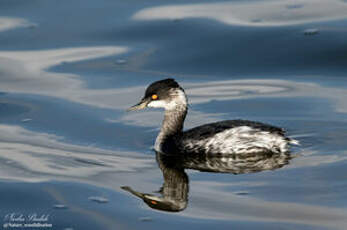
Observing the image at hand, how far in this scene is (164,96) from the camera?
11.3 m

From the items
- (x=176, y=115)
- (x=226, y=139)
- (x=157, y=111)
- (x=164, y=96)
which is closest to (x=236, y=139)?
(x=226, y=139)

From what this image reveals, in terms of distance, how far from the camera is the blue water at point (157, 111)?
865 centimetres

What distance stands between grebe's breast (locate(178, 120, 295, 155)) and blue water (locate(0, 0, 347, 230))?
329mm

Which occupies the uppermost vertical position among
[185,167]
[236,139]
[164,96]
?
[164,96]

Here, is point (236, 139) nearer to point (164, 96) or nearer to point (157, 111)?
point (164, 96)

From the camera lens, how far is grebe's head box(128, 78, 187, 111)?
11250 mm

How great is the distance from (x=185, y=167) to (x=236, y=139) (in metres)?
0.73

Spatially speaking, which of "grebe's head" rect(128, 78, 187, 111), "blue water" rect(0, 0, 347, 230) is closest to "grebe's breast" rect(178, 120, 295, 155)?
"blue water" rect(0, 0, 347, 230)

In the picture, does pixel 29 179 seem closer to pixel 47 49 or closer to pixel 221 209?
pixel 221 209

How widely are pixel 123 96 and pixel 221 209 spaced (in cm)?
487

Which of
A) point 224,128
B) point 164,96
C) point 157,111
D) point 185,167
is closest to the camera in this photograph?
point 185,167

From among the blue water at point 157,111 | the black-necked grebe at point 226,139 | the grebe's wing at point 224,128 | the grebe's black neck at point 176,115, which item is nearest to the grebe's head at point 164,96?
the grebe's black neck at point 176,115

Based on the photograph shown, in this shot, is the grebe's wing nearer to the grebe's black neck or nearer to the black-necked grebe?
the black-necked grebe

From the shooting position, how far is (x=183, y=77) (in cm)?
1405
